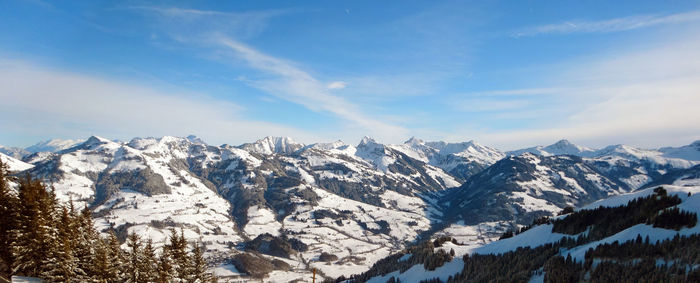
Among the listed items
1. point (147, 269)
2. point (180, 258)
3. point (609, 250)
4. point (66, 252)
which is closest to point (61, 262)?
point (66, 252)

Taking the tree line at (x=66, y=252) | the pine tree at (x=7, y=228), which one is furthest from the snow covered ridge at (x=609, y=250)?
the pine tree at (x=7, y=228)

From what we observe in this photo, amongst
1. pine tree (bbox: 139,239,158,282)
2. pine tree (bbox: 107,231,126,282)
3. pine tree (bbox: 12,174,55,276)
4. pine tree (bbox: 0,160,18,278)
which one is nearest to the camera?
pine tree (bbox: 139,239,158,282)

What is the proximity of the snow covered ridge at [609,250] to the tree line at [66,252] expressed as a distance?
4580cm

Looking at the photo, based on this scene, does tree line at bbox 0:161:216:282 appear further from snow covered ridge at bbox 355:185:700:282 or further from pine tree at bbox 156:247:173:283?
snow covered ridge at bbox 355:185:700:282

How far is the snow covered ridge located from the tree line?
4580cm

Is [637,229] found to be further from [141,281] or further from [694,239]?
[141,281]

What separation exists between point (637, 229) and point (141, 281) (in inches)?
2390

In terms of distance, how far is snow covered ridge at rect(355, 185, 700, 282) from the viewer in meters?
33.5

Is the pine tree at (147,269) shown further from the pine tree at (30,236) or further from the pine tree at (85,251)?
the pine tree at (30,236)

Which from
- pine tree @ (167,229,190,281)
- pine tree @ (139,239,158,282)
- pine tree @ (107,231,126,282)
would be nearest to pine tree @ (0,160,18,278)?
pine tree @ (107,231,126,282)

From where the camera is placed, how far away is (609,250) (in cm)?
3959

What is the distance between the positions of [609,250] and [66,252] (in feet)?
207

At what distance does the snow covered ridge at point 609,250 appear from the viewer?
1319 inches

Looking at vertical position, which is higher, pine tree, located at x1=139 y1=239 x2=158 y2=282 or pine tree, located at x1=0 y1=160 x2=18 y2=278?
pine tree, located at x1=0 y1=160 x2=18 y2=278
